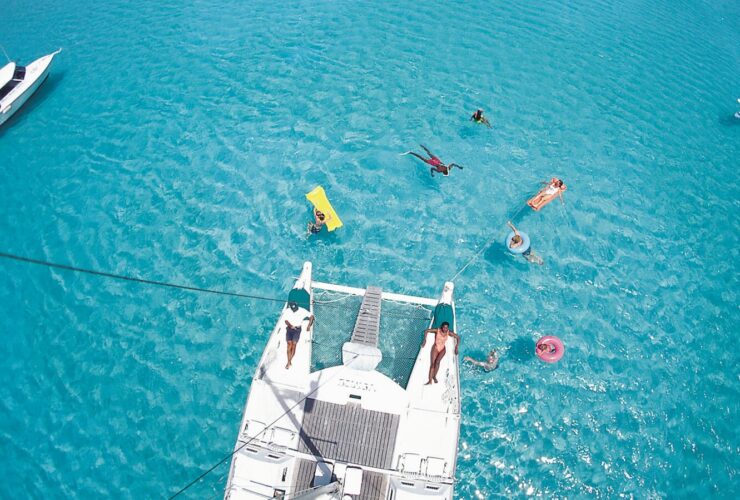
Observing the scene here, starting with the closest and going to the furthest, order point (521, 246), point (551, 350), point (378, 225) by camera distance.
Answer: point (551, 350)
point (521, 246)
point (378, 225)

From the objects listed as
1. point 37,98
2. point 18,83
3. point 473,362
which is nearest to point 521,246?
point 473,362

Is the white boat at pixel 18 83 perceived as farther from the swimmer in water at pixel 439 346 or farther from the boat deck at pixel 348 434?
the swimmer in water at pixel 439 346

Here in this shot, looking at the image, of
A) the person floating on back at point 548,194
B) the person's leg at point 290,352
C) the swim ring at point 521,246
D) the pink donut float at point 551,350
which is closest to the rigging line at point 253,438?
the person's leg at point 290,352

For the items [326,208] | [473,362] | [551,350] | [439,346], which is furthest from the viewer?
[326,208]

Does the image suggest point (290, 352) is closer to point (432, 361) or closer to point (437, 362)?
point (432, 361)

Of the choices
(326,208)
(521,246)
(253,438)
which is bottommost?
(253,438)

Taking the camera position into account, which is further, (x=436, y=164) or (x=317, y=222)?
(x=436, y=164)
